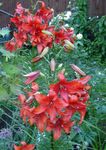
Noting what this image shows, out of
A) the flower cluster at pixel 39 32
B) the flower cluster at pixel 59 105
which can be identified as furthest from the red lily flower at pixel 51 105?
the flower cluster at pixel 39 32

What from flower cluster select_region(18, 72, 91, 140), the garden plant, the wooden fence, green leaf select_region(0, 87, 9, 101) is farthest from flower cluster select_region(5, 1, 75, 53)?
the wooden fence

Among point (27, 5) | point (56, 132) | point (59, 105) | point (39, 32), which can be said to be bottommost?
point (56, 132)

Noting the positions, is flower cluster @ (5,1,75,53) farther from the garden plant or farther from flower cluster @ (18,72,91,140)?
flower cluster @ (18,72,91,140)

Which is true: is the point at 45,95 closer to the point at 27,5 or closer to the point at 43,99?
the point at 43,99

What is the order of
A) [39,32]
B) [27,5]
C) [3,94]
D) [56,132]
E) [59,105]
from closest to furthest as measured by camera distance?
[3,94] < [59,105] < [56,132] < [39,32] < [27,5]

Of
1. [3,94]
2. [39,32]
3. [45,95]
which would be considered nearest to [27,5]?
[39,32]

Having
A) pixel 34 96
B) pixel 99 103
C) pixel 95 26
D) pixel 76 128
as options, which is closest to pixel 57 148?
pixel 34 96

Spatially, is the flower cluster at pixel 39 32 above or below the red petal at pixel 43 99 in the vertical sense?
above

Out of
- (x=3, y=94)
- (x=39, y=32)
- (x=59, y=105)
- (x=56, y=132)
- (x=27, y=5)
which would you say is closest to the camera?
(x=3, y=94)

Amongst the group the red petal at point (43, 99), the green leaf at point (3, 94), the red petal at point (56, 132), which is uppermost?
the green leaf at point (3, 94)

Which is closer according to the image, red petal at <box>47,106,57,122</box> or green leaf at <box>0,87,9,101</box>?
green leaf at <box>0,87,9,101</box>

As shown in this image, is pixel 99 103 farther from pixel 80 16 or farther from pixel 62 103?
pixel 80 16

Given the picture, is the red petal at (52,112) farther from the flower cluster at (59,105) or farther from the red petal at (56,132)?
the red petal at (56,132)

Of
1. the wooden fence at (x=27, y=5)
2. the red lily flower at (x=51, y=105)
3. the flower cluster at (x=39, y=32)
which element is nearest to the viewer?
the red lily flower at (x=51, y=105)
